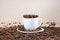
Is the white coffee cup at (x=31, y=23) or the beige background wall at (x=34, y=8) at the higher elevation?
the beige background wall at (x=34, y=8)

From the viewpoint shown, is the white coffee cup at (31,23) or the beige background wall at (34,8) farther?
the beige background wall at (34,8)

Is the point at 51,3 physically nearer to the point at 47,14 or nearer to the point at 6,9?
the point at 47,14

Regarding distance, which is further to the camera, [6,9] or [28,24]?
[6,9]

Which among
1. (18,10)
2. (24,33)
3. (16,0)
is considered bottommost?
(24,33)

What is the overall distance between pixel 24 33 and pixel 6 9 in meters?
0.71

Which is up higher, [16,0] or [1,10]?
[16,0]

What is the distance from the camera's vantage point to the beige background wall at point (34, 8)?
1.57 metres

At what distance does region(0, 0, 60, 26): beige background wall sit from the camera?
5.14 ft

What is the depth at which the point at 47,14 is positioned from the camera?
5.17 feet

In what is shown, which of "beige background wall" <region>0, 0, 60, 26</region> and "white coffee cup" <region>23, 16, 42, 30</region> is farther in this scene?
"beige background wall" <region>0, 0, 60, 26</region>

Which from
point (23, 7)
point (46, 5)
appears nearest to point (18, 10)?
point (23, 7)

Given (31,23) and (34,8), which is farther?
(34,8)

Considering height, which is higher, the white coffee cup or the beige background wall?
the beige background wall

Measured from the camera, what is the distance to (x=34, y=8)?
1.56 metres
